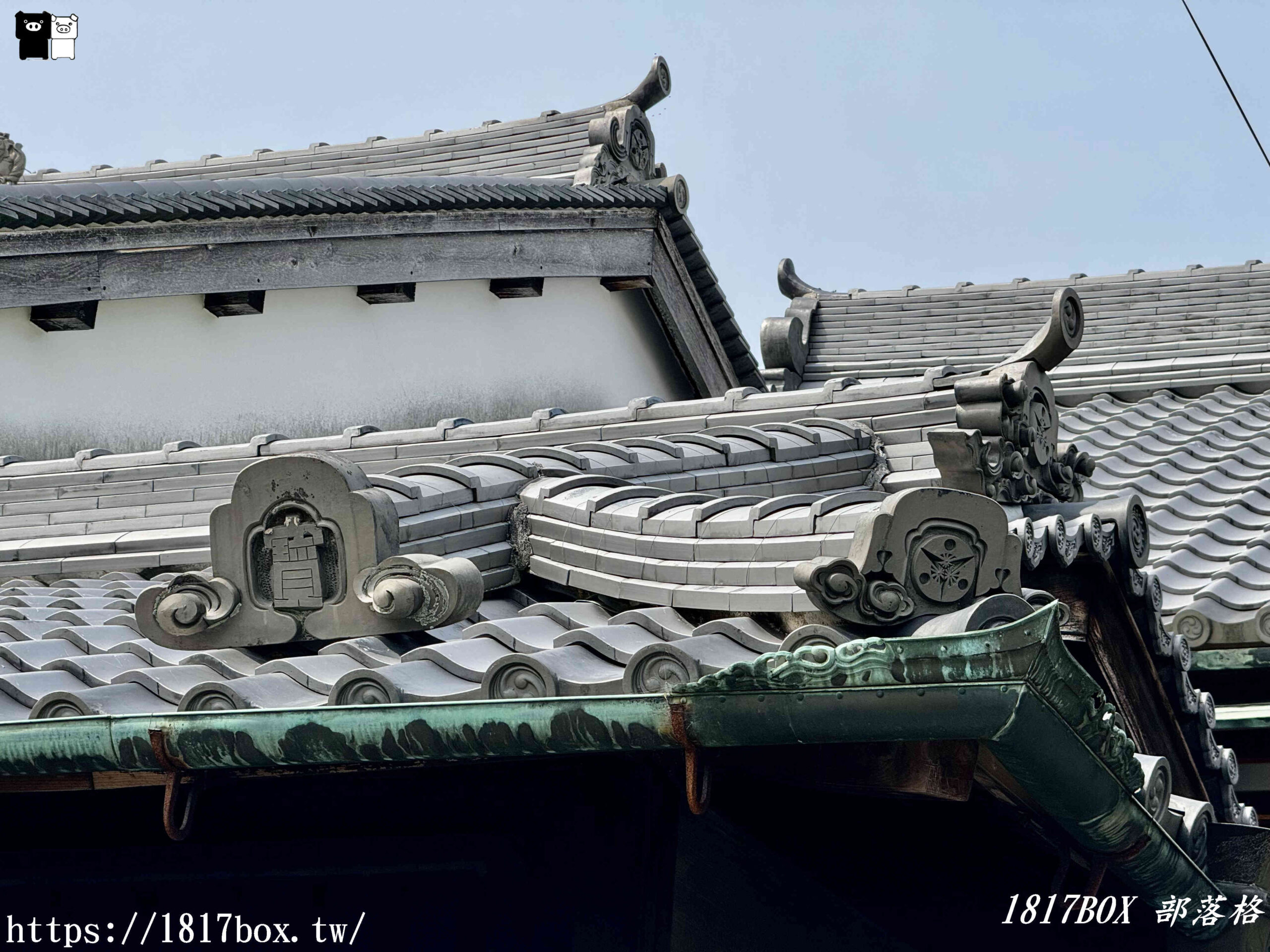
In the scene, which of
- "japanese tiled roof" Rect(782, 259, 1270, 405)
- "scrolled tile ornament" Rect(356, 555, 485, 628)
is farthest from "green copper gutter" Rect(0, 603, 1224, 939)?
"japanese tiled roof" Rect(782, 259, 1270, 405)

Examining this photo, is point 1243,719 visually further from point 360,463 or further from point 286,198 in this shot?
point 286,198

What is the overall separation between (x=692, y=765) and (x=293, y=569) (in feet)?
4.63

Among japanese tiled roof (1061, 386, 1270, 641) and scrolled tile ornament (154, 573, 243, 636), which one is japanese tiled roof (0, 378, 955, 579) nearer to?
japanese tiled roof (1061, 386, 1270, 641)

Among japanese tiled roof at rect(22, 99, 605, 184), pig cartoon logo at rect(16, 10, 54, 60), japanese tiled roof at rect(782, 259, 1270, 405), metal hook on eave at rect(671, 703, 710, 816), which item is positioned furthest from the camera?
japanese tiled roof at rect(22, 99, 605, 184)

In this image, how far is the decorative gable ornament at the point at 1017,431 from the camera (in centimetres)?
530

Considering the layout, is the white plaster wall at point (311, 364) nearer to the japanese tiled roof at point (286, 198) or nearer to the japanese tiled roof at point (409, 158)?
the japanese tiled roof at point (286, 198)

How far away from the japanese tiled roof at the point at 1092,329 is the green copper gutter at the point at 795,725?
7.00 metres

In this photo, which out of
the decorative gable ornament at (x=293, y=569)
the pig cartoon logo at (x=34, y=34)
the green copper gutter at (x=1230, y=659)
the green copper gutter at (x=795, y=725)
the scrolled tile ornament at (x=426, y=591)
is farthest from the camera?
the pig cartoon logo at (x=34, y=34)

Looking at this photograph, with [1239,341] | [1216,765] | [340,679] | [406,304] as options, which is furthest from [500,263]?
[340,679]

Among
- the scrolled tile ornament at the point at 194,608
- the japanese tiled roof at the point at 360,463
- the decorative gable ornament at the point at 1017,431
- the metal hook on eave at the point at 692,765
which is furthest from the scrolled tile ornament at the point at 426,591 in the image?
the decorative gable ornament at the point at 1017,431

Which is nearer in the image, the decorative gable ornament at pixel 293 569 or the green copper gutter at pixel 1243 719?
the decorative gable ornament at pixel 293 569

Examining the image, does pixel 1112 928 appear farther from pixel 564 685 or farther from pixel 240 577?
pixel 240 577

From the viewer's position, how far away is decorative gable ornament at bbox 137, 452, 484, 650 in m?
4.20

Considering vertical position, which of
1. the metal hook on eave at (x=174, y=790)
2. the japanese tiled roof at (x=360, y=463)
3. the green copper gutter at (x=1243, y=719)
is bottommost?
the metal hook on eave at (x=174, y=790)
